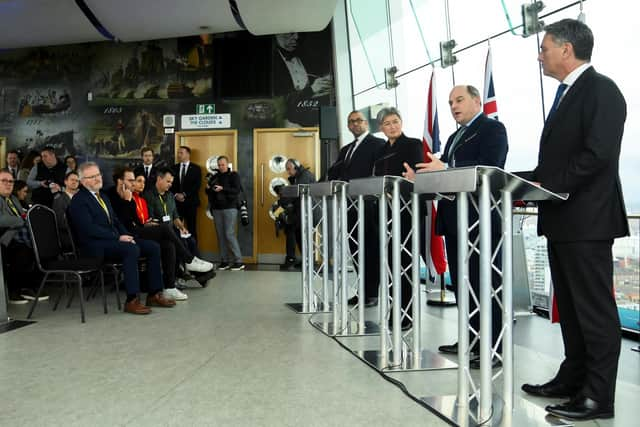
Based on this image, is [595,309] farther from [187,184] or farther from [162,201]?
[187,184]

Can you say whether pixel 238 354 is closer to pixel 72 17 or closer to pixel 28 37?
pixel 72 17

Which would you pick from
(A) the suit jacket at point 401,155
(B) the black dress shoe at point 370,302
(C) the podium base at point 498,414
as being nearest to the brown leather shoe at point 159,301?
(B) the black dress shoe at point 370,302

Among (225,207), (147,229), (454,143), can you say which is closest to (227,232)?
(225,207)

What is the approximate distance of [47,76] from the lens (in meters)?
10.2

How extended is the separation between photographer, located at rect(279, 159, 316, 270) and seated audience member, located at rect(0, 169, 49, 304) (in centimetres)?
379

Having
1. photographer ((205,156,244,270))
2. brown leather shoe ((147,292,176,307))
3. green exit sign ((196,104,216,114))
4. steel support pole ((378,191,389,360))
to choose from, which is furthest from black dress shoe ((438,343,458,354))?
green exit sign ((196,104,216,114))

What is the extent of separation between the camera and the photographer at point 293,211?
28.1 ft

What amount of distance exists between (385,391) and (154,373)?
1206 millimetres

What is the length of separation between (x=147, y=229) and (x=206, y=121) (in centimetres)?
451

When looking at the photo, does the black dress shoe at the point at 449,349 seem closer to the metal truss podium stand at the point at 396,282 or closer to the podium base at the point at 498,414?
the metal truss podium stand at the point at 396,282

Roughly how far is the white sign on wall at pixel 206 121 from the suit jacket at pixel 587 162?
25.8ft

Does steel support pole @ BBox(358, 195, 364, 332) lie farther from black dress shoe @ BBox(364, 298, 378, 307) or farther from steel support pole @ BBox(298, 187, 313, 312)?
black dress shoe @ BBox(364, 298, 378, 307)

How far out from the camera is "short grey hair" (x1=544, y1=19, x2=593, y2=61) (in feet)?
7.53

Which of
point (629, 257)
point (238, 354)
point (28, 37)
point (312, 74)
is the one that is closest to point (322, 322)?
point (238, 354)
